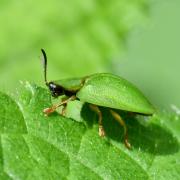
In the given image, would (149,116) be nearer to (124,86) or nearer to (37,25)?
(124,86)

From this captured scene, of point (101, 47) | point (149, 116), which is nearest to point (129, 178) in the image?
point (149, 116)

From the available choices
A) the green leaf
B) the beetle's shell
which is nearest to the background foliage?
the green leaf

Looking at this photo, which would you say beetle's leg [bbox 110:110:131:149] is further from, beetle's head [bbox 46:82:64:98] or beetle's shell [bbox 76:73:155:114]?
beetle's head [bbox 46:82:64:98]

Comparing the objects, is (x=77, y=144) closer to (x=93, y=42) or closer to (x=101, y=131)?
(x=101, y=131)

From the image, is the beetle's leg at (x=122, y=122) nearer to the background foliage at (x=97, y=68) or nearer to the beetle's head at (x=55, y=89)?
the background foliage at (x=97, y=68)

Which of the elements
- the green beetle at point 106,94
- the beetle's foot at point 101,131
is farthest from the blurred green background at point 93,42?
the beetle's foot at point 101,131

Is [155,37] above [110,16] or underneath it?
underneath

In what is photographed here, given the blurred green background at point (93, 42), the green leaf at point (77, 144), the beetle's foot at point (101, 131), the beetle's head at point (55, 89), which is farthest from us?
the blurred green background at point (93, 42)
